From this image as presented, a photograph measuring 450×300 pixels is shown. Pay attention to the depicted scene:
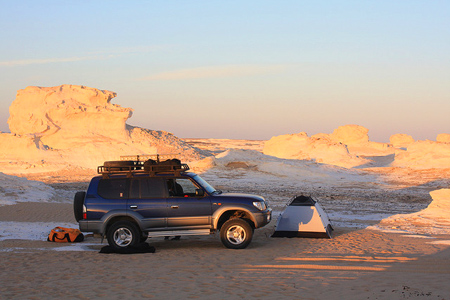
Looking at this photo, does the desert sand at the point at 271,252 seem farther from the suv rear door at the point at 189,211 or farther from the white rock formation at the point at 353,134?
the white rock formation at the point at 353,134

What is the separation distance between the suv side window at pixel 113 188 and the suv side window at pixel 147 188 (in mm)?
202

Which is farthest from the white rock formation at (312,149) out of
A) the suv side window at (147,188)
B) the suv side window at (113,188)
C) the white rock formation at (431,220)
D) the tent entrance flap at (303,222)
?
the suv side window at (113,188)

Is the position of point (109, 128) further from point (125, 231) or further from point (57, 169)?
point (125, 231)

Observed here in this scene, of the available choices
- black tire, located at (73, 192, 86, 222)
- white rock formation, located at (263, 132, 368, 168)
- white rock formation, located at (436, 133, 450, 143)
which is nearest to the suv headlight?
black tire, located at (73, 192, 86, 222)

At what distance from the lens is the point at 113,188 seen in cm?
1170

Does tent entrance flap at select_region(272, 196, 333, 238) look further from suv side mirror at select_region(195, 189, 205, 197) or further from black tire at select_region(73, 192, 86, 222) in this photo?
black tire at select_region(73, 192, 86, 222)

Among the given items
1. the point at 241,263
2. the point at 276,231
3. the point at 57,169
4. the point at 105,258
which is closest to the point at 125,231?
the point at 105,258

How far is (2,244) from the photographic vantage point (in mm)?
12570

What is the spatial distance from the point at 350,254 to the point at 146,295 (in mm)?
4962

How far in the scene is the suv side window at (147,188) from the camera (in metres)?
11.7

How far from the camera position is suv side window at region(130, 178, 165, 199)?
1171 centimetres

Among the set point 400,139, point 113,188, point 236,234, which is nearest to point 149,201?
point 113,188

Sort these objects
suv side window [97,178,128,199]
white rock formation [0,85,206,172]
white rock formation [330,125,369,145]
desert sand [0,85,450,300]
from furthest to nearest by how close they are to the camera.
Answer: white rock formation [330,125,369,145] → white rock formation [0,85,206,172] → suv side window [97,178,128,199] → desert sand [0,85,450,300]

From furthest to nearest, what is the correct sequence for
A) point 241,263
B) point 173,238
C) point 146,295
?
point 173,238 < point 241,263 < point 146,295
